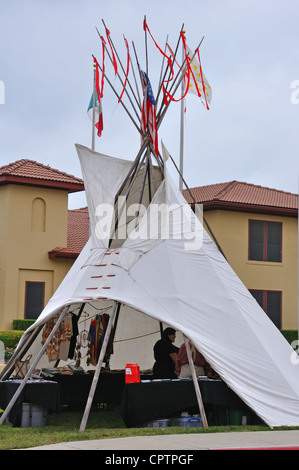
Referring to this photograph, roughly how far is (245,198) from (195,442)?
20272mm

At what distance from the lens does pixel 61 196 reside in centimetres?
2856

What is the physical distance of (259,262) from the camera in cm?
3067

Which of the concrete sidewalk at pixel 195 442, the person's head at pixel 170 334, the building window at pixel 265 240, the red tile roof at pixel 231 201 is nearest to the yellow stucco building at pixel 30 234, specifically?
the red tile roof at pixel 231 201

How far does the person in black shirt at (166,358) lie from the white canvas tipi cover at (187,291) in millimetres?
1111

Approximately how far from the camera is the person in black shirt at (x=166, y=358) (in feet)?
47.2

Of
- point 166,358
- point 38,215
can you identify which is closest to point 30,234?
point 38,215

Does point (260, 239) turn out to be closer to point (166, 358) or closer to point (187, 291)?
point (166, 358)

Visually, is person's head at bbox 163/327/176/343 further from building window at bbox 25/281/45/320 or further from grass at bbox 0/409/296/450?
building window at bbox 25/281/45/320

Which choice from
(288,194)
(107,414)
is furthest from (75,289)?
(288,194)

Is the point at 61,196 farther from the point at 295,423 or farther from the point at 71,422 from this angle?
the point at 295,423

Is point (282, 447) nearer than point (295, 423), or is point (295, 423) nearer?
point (282, 447)
